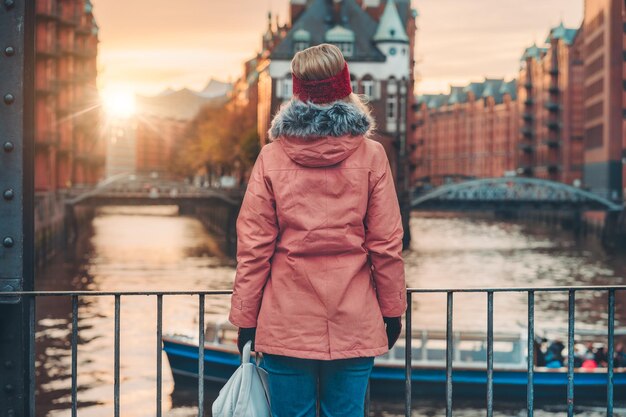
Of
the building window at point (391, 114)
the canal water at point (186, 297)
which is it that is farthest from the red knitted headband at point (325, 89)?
the building window at point (391, 114)

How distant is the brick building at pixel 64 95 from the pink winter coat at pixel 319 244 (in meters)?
48.9

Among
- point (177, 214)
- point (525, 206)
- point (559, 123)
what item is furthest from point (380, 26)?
point (177, 214)

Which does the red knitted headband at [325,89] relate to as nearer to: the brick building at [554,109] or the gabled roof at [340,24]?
the gabled roof at [340,24]

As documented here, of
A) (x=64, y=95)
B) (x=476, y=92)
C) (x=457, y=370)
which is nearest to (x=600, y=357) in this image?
(x=457, y=370)

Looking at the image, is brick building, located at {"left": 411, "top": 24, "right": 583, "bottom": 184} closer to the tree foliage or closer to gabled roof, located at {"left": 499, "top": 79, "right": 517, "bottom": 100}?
gabled roof, located at {"left": 499, "top": 79, "right": 517, "bottom": 100}

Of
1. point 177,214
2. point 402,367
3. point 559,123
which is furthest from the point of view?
point 177,214

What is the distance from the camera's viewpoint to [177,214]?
115875 mm

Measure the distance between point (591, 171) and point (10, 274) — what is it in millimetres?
87064

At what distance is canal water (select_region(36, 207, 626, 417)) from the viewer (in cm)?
2483

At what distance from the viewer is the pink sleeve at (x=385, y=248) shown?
3.99 m

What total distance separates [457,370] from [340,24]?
169ft

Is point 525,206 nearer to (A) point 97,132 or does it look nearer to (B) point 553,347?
(A) point 97,132

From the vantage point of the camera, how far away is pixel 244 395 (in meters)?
4.07

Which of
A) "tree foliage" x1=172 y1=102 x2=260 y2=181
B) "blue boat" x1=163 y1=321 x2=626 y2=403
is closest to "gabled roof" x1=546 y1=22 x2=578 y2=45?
"tree foliage" x1=172 y1=102 x2=260 y2=181
